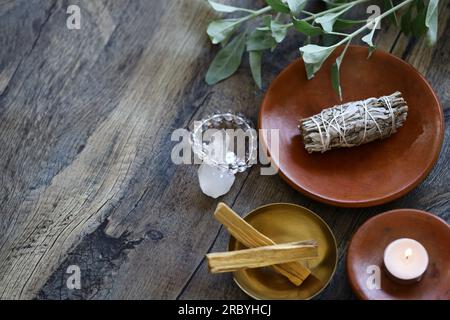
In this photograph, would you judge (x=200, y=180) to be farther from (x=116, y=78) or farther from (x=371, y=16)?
(x=371, y=16)

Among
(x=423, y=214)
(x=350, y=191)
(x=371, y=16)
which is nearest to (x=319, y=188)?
(x=350, y=191)

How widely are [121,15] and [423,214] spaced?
22.1 inches

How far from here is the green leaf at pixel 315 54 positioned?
1.01 meters

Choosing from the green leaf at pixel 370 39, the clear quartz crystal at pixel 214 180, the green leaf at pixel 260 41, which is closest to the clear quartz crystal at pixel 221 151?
the clear quartz crystal at pixel 214 180

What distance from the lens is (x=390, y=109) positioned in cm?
105

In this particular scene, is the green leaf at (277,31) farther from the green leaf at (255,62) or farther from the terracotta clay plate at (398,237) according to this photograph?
the terracotta clay plate at (398,237)

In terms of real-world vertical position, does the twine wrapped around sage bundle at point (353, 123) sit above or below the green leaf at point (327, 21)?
below

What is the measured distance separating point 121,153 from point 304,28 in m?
0.33

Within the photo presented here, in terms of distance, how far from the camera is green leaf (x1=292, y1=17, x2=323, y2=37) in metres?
1.03

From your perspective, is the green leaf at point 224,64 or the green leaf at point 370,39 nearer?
the green leaf at point 370,39

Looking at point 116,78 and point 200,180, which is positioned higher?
point 116,78

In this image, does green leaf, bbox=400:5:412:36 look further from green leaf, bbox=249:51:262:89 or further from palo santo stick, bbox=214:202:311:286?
palo santo stick, bbox=214:202:311:286

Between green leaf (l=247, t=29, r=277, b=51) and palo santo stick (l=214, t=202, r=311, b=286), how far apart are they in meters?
0.26

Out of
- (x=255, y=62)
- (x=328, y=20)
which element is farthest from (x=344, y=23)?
(x=255, y=62)
